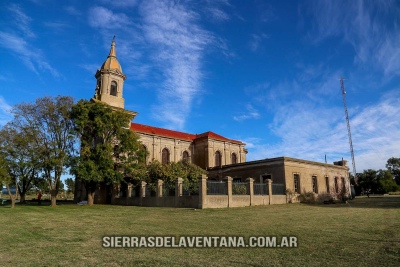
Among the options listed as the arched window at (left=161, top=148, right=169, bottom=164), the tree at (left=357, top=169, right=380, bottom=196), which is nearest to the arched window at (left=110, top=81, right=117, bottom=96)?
the arched window at (left=161, top=148, right=169, bottom=164)

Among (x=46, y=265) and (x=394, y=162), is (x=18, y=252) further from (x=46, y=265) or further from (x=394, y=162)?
(x=394, y=162)

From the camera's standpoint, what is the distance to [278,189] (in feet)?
90.9

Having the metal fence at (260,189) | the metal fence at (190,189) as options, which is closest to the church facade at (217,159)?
the metal fence at (260,189)

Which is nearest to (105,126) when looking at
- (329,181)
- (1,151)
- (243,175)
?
(1,151)

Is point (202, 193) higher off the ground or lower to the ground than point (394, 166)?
lower

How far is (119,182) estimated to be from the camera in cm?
2973

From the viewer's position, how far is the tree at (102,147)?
1110 inches

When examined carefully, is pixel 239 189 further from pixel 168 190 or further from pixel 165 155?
pixel 165 155

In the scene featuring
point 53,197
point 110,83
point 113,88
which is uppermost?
point 110,83

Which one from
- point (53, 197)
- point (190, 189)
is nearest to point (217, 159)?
point (190, 189)

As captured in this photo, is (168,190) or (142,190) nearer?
(168,190)

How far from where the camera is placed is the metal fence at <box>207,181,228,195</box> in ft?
70.0

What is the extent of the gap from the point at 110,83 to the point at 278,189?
25550 mm

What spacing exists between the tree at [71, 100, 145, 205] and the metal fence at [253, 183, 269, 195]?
40.7ft
